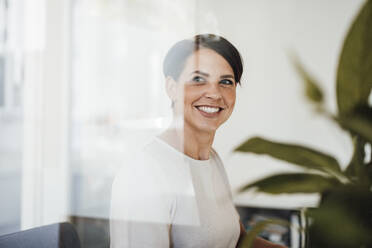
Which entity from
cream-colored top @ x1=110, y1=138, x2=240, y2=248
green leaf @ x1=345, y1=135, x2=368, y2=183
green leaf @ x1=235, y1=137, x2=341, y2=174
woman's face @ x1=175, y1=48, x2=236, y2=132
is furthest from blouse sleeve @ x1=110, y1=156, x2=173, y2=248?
green leaf @ x1=345, y1=135, x2=368, y2=183

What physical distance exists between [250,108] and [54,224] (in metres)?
0.78

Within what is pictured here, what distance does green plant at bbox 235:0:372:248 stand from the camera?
1.93 ft

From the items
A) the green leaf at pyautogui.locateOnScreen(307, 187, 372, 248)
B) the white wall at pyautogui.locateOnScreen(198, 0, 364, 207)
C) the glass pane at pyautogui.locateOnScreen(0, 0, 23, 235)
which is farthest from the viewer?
the glass pane at pyautogui.locateOnScreen(0, 0, 23, 235)

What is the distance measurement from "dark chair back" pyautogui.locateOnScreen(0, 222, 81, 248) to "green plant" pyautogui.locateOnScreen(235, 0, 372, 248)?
2.52 feet

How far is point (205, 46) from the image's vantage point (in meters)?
0.95

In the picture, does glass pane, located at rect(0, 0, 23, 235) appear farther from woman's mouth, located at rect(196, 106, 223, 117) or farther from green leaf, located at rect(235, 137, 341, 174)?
green leaf, located at rect(235, 137, 341, 174)

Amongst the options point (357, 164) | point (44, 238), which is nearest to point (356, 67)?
point (357, 164)

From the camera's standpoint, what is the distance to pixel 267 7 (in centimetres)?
95

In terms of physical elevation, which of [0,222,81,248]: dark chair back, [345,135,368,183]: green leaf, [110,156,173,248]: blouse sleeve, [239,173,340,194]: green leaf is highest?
[345,135,368,183]: green leaf

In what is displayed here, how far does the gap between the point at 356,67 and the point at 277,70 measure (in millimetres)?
303

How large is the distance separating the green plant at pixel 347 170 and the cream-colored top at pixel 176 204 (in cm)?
28

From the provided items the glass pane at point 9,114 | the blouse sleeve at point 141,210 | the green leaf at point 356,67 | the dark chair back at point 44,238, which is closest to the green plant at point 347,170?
the green leaf at point 356,67

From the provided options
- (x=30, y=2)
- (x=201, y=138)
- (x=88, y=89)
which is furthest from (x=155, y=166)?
(x=30, y=2)

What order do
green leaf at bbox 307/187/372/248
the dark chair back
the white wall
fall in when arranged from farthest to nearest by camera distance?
the dark chair back < the white wall < green leaf at bbox 307/187/372/248
